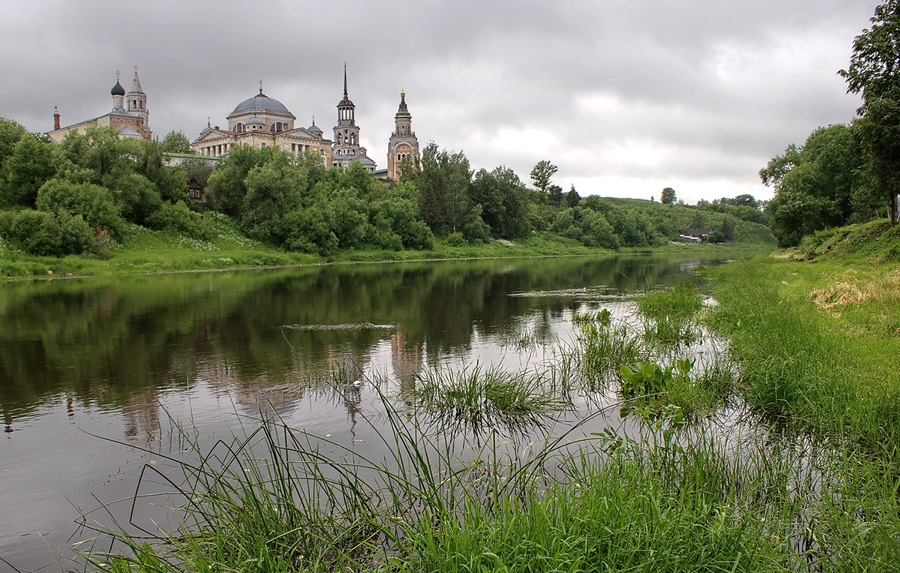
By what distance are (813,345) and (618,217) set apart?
99430mm

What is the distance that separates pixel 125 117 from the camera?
355 ft

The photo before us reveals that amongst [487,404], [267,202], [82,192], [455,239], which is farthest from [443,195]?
[487,404]

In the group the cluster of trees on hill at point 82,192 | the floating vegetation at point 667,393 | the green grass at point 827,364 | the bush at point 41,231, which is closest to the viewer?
the green grass at point 827,364

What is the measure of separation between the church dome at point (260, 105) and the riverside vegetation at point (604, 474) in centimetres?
11124

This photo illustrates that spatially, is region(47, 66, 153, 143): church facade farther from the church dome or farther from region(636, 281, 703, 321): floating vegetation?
region(636, 281, 703, 321): floating vegetation

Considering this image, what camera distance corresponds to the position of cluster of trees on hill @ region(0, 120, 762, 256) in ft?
141

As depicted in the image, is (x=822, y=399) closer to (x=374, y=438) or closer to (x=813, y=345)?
(x=813, y=345)

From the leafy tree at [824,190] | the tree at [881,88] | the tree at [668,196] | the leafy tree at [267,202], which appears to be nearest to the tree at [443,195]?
the leafy tree at [267,202]

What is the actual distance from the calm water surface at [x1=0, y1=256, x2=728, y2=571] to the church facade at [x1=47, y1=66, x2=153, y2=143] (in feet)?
300

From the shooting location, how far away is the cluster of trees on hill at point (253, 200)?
43.1 meters

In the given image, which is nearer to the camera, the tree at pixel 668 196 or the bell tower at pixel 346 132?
the bell tower at pixel 346 132

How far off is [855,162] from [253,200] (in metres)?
47.9

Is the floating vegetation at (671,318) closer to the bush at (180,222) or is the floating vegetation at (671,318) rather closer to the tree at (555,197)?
the bush at (180,222)

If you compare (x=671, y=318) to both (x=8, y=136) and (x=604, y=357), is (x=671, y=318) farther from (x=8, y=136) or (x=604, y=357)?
(x=8, y=136)
